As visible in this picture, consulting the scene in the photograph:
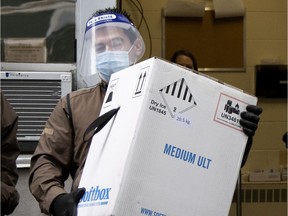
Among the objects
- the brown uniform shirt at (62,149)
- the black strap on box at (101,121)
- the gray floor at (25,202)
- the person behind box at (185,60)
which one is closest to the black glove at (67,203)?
the brown uniform shirt at (62,149)

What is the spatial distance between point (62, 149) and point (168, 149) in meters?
0.51

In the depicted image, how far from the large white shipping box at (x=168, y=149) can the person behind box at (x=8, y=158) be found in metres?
0.37

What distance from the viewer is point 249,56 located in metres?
4.23

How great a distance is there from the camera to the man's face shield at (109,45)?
6.59 feet

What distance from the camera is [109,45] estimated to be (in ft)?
6.66

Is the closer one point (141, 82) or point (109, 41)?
point (141, 82)

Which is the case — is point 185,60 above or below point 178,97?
Result: below

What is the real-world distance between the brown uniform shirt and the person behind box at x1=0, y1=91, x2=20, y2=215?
0.09 m

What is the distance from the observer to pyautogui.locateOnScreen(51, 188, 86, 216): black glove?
1.61 metres

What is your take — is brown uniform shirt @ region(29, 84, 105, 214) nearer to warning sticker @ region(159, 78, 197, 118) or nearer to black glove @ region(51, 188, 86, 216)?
black glove @ region(51, 188, 86, 216)

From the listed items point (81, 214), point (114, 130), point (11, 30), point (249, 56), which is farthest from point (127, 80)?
point (249, 56)

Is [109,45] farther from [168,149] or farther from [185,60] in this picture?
[185,60]

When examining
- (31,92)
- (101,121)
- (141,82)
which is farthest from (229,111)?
(31,92)

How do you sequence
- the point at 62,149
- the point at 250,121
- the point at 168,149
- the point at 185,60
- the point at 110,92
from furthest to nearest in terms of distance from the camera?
the point at 185,60 → the point at 62,149 → the point at 110,92 → the point at 250,121 → the point at 168,149
